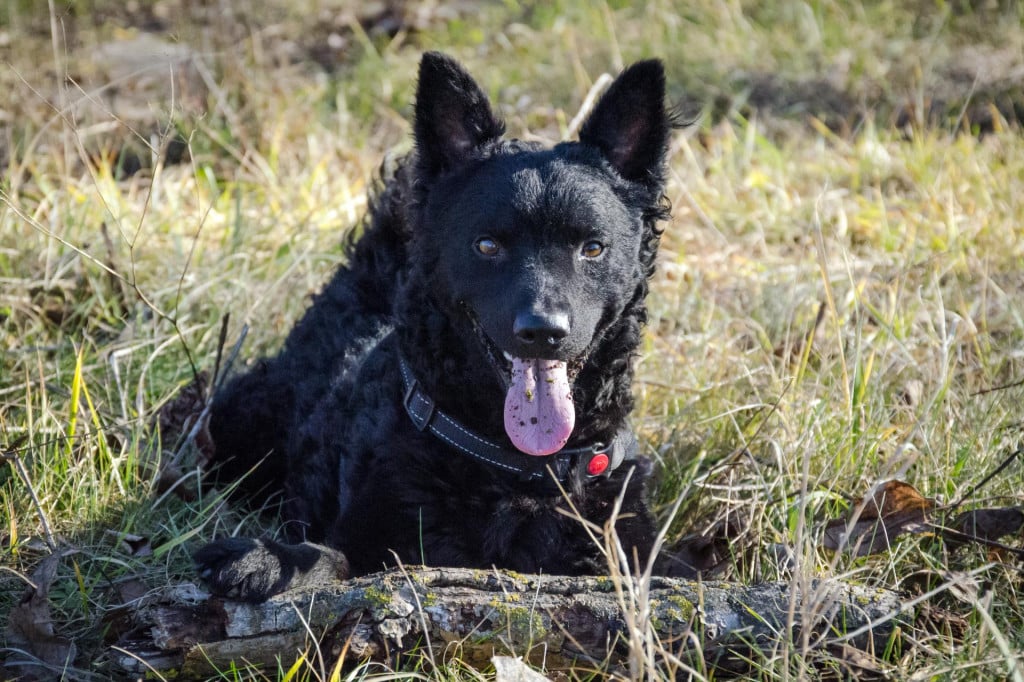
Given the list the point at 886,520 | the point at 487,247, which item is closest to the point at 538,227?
the point at 487,247

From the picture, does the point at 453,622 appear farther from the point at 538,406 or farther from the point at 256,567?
the point at 538,406

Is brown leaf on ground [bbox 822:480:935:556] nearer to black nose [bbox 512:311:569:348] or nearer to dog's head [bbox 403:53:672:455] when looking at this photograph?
dog's head [bbox 403:53:672:455]

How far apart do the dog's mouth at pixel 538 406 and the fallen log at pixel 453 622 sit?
17.3 inches

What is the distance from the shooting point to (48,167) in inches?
219

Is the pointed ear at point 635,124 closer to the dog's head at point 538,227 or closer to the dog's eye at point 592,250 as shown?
the dog's head at point 538,227

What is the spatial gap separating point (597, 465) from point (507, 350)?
1.62 ft

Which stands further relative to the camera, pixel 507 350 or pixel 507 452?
pixel 507 452

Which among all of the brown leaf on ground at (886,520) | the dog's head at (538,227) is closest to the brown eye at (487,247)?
the dog's head at (538,227)

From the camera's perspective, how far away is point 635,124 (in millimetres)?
3176

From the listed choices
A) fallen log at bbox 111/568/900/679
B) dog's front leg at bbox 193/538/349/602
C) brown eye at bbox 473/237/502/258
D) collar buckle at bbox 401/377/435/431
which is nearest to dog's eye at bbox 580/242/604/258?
brown eye at bbox 473/237/502/258

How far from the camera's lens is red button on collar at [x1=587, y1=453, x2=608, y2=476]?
A: 2982 mm

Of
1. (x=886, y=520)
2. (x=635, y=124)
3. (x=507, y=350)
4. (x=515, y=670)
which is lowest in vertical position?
(x=886, y=520)

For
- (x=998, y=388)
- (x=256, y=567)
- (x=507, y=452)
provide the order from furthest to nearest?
(x=998, y=388) → (x=507, y=452) → (x=256, y=567)

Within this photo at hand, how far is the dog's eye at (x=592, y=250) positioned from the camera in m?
2.96
